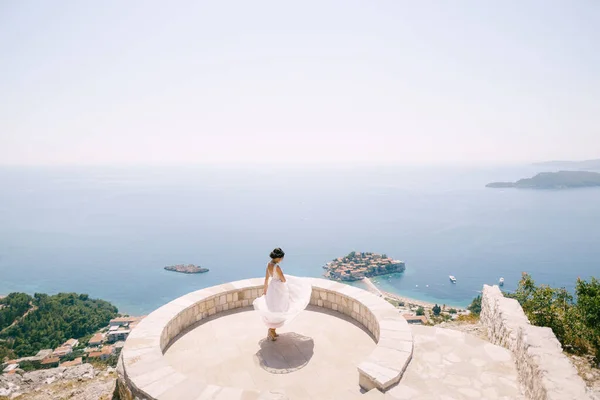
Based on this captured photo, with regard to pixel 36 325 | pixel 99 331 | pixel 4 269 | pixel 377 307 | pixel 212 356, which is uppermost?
pixel 377 307

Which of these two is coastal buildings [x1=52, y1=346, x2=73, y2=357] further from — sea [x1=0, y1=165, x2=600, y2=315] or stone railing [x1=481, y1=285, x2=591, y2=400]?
stone railing [x1=481, y1=285, x2=591, y2=400]

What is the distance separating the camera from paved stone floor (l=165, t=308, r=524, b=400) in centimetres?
471

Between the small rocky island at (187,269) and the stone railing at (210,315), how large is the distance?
90.5m

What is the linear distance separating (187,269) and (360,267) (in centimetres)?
4880

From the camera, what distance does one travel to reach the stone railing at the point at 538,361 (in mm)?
3762

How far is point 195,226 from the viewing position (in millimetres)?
150500

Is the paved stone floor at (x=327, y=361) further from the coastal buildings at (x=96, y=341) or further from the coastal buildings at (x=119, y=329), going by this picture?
the coastal buildings at (x=96, y=341)

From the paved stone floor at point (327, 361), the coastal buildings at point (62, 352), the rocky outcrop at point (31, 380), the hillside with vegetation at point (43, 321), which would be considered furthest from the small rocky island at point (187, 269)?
the paved stone floor at point (327, 361)

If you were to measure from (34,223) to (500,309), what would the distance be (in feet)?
667

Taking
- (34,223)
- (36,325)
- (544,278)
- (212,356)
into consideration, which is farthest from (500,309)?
(34,223)

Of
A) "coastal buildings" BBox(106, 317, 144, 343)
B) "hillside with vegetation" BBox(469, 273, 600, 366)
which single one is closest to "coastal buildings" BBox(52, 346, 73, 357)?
"coastal buildings" BBox(106, 317, 144, 343)

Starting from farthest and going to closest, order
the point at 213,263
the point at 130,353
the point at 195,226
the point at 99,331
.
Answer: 1. the point at 195,226
2. the point at 213,263
3. the point at 99,331
4. the point at 130,353

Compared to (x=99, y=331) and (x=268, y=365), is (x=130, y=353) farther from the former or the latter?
(x=99, y=331)

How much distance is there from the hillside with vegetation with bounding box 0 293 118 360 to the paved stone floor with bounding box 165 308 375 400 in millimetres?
45791
